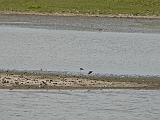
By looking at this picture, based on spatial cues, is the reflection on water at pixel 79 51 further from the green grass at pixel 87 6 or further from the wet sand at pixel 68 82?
the green grass at pixel 87 6

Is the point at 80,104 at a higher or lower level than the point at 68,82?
lower

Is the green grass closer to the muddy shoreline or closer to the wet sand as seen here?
the muddy shoreline

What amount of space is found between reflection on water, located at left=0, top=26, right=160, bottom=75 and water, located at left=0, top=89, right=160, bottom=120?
373 centimetres

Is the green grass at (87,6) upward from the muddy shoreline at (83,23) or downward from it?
upward

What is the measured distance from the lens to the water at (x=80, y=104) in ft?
51.4

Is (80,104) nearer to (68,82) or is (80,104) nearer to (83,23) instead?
(68,82)

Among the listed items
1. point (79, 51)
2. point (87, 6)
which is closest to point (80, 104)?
point (79, 51)

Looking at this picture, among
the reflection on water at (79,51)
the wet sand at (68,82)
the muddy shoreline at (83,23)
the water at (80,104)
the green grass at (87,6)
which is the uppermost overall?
the green grass at (87,6)

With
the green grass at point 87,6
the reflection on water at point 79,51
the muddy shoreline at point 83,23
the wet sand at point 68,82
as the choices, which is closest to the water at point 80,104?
the wet sand at point 68,82

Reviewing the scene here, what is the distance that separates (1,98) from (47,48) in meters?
10.4

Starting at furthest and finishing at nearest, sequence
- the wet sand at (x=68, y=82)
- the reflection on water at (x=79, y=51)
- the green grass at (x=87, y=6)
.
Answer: the green grass at (x=87, y=6), the reflection on water at (x=79, y=51), the wet sand at (x=68, y=82)

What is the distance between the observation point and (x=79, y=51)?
88.0 ft

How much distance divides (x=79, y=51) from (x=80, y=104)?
1008 centimetres

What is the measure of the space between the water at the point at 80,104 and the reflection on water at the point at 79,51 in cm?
373
